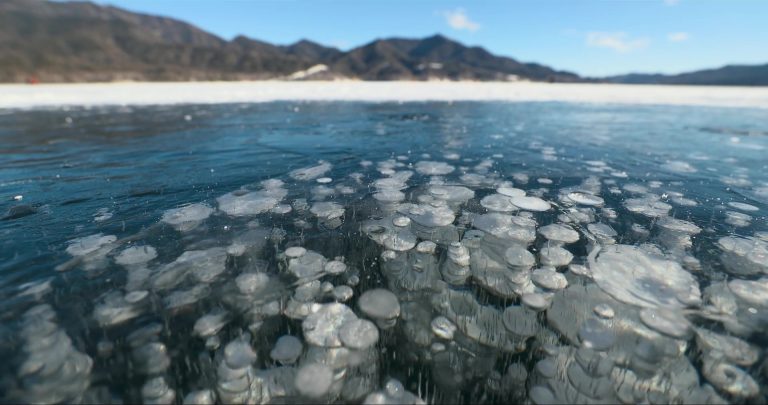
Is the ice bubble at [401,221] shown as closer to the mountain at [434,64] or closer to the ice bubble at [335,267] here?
the ice bubble at [335,267]

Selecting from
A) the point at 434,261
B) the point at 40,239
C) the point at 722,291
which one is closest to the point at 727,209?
the point at 722,291

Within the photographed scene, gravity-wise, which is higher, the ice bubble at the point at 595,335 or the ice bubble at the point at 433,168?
the ice bubble at the point at 433,168

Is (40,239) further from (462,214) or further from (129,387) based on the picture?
(462,214)

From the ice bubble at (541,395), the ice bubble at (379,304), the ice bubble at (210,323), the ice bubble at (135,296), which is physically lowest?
the ice bubble at (541,395)

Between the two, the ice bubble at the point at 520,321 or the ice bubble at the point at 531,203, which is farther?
the ice bubble at the point at 531,203

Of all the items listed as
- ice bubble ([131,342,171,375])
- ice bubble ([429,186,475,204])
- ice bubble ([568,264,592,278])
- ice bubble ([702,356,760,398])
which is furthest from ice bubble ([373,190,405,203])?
ice bubble ([702,356,760,398])

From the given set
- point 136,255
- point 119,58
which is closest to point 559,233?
point 136,255

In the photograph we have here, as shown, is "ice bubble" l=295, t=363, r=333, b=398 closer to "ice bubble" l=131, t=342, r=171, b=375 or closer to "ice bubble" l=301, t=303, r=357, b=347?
"ice bubble" l=301, t=303, r=357, b=347

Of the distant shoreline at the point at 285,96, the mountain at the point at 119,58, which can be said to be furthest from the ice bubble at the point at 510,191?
the mountain at the point at 119,58
